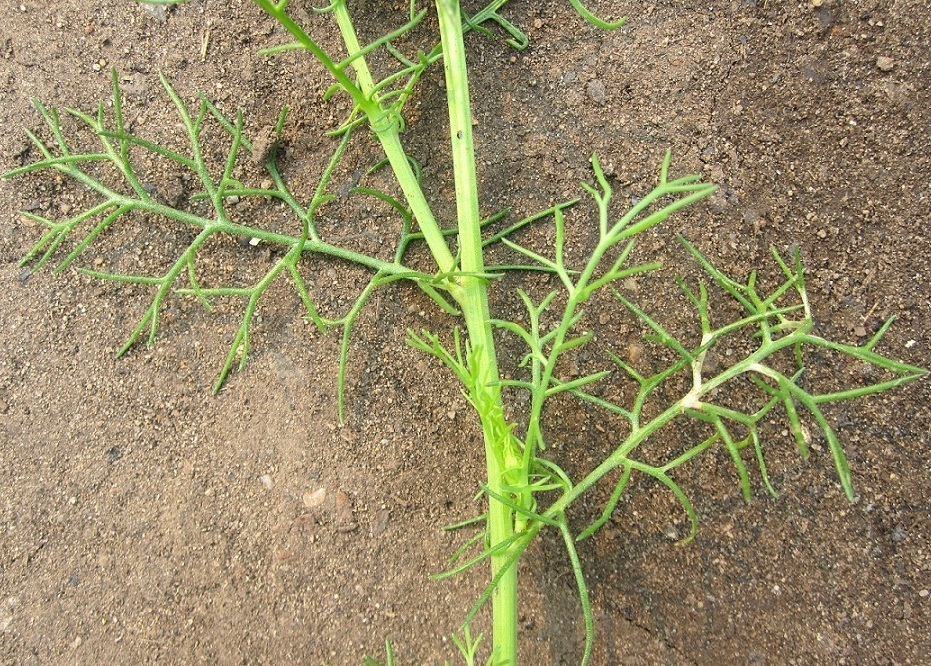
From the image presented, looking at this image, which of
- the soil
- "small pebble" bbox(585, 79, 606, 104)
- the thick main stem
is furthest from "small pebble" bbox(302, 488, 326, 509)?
"small pebble" bbox(585, 79, 606, 104)

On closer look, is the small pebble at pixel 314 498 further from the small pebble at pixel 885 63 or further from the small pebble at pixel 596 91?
the small pebble at pixel 885 63

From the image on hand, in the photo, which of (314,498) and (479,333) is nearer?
(479,333)

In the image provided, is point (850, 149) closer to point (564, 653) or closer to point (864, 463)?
point (864, 463)

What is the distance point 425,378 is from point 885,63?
120 cm

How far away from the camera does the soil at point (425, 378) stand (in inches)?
60.9

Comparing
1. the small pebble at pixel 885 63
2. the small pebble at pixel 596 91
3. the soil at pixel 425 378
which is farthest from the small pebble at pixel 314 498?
the small pebble at pixel 885 63

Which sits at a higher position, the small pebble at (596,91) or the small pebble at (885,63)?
the small pebble at (596,91)

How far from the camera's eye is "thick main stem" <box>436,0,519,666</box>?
1379 mm

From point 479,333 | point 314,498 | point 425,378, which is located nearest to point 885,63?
point 479,333

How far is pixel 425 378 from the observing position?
1.66 metres

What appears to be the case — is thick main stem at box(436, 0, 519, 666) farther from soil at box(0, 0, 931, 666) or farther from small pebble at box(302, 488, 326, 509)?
small pebble at box(302, 488, 326, 509)

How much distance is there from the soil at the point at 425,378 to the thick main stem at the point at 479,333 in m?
0.17

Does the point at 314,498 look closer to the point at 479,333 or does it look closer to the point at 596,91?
the point at 479,333

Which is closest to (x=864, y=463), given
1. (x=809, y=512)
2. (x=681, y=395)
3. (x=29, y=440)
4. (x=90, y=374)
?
(x=809, y=512)
